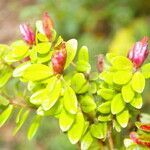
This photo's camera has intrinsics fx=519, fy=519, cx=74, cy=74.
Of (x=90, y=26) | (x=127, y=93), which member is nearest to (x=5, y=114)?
(x=127, y=93)

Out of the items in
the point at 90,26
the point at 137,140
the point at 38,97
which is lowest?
the point at 90,26

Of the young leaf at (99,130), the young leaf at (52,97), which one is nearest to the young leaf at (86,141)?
the young leaf at (99,130)

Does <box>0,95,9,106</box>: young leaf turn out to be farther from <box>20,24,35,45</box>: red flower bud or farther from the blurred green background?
the blurred green background

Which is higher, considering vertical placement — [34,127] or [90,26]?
[34,127]

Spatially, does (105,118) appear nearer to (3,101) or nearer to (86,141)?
(86,141)

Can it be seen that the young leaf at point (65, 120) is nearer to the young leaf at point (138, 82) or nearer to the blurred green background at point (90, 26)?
the young leaf at point (138, 82)

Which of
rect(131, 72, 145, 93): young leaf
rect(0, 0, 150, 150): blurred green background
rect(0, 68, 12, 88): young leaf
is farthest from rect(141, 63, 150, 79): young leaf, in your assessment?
rect(0, 0, 150, 150): blurred green background
